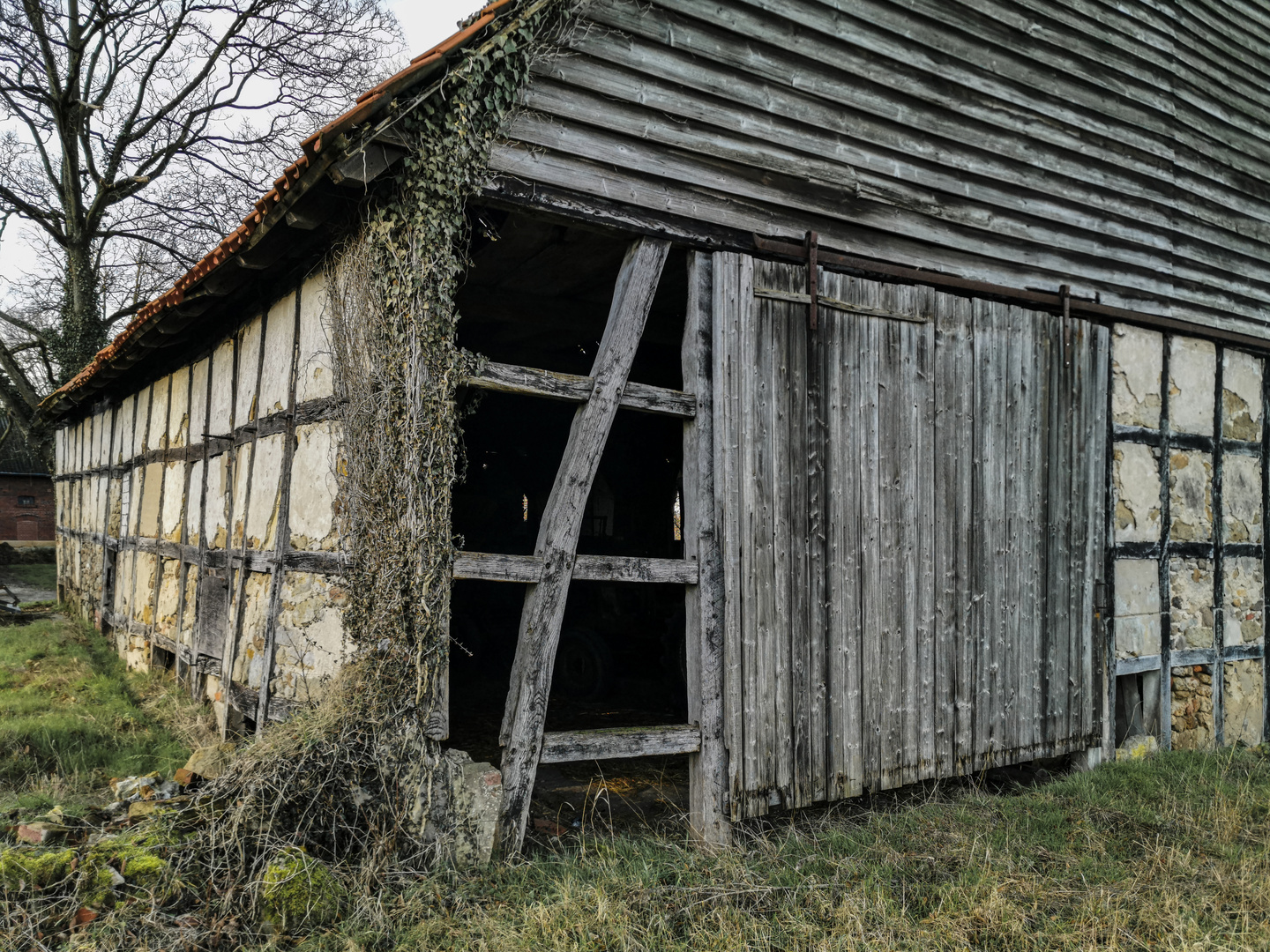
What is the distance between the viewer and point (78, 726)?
235 inches

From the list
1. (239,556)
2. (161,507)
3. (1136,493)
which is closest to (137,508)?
(161,507)

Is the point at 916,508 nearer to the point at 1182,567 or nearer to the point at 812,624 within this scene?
the point at 812,624

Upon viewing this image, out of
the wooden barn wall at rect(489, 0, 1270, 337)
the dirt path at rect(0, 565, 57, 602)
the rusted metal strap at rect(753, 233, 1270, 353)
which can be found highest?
the wooden barn wall at rect(489, 0, 1270, 337)

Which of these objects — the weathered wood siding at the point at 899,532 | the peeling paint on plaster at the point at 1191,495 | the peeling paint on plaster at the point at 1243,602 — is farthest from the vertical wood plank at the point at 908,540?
the peeling paint on plaster at the point at 1243,602

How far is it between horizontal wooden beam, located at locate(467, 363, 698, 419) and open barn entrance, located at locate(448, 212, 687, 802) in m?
1.19

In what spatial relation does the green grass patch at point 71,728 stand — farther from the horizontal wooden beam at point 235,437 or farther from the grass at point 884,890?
the grass at point 884,890

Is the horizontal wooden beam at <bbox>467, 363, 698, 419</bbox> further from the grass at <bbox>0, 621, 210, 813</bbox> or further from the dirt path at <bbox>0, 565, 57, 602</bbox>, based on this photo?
the dirt path at <bbox>0, 565, 57, 602</bbox>

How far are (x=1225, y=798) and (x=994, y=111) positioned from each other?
15.8 ft

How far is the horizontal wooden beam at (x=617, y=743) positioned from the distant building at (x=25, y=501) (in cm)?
3344

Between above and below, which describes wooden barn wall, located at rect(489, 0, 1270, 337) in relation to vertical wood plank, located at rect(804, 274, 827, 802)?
above

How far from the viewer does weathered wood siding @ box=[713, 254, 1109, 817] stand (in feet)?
15.5

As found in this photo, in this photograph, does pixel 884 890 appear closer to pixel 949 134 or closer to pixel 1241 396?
pixel 949 134

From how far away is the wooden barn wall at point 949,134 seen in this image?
4.52 meters

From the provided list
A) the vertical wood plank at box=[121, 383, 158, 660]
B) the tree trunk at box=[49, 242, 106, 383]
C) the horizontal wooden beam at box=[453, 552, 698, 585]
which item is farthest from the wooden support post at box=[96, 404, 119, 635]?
the horizontal wooden beam at box=[453, 552, 698, 585]
